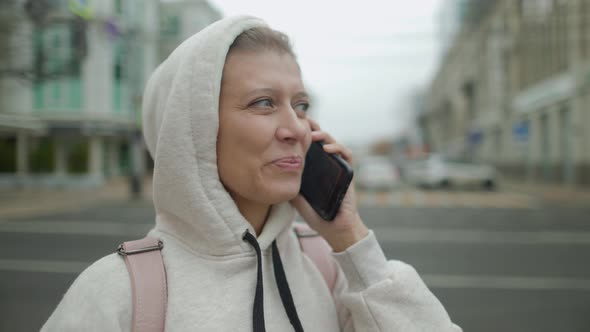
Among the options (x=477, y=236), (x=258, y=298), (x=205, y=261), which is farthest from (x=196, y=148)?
(x=477, y=236)

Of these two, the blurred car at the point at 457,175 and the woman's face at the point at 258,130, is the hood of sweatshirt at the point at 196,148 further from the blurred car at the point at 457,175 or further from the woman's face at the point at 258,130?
the blurred car at the point at 457,175

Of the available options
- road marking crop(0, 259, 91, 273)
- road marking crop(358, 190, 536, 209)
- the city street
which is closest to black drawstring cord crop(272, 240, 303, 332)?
the city street

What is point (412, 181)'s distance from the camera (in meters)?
25.7

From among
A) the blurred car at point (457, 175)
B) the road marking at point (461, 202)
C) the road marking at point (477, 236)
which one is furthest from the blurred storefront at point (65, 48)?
the blurred car at point (457, 175)

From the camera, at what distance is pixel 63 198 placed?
54.9 ft

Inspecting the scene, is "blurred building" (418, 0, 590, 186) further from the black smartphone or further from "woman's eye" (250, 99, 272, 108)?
"woman's eye" (250, 99, 272, 108)

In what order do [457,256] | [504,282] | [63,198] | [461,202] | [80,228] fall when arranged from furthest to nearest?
[63,198] < [461,202] < [80,228] < [457,256] < [504,282]

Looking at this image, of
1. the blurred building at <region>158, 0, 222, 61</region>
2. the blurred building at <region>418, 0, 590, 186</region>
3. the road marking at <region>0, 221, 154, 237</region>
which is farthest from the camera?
the blurred building at <region>418, 0, 590, 186</region>

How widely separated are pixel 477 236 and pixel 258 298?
8.71 metres

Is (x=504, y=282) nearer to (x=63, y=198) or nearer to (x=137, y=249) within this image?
(x=137, y=249)

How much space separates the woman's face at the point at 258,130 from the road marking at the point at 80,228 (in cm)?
815

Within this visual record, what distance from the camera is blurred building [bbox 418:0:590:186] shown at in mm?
19984

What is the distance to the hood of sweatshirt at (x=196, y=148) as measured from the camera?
1151 mm

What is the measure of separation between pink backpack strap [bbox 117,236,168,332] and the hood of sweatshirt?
0.33 ft
